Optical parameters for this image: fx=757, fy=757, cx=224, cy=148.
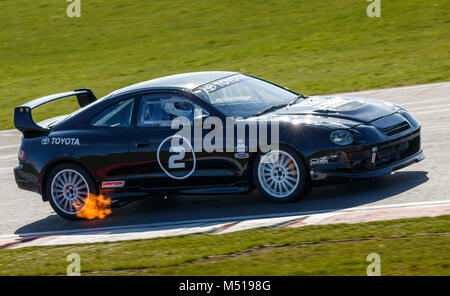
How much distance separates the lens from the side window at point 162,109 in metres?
8.58

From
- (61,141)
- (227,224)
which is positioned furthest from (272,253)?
(61,141)

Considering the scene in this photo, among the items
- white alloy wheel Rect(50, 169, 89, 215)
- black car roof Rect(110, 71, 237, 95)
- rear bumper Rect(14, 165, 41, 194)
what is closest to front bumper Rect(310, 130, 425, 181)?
black car roof Rect(110, 71, 237, 95)

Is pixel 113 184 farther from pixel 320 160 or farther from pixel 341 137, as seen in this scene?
pixel 341 137

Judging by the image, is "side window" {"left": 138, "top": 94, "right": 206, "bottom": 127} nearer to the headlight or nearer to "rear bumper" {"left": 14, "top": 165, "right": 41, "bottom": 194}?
the headlight

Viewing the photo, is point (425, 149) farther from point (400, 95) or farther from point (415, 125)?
point (400, 95)

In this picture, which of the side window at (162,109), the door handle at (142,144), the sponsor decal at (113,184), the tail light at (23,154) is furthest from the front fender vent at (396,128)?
the tail light at (23,154)

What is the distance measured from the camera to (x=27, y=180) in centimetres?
943

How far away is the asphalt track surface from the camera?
26.4 feet

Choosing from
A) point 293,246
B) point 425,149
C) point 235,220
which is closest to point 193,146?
point 235,220

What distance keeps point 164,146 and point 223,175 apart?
76 cm

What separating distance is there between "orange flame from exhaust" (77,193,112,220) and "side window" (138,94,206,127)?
106 centimetres

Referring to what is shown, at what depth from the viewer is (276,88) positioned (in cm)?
947

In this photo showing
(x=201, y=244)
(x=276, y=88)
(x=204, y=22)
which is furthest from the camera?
(x=204, y=22)

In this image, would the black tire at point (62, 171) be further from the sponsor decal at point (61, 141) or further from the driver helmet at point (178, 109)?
the driver helmet at point (178, 109)
